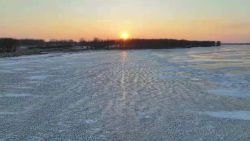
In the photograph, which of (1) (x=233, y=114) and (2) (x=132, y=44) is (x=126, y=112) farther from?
(2) (x=132, y=44)

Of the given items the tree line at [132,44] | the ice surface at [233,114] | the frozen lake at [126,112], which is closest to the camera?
the frozen lake at [126,112]

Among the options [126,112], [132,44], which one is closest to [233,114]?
[126,112]

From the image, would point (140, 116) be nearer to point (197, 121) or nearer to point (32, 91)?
point (197, 121)

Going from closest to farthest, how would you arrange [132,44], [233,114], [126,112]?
[233,114] < [126,112] < [132,44]

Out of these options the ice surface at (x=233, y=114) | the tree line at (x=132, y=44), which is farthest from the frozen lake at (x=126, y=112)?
the tree line at (x=132, y=44)

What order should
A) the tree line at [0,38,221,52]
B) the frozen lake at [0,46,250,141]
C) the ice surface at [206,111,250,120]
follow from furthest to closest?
the tree line at [0,38,221,52], the ice surface at [206,111,250,120], the frozen lake at [0,46,250,141]

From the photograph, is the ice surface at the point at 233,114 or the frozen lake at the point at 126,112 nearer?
the frozen lake at the point at 126,112

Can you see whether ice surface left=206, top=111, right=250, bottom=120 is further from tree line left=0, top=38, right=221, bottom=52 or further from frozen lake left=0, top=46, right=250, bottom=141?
tree line left=0, top=38, right=221, bottom=52

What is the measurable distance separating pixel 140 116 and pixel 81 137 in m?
2.11

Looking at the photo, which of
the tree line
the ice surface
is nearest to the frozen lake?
the ice surface

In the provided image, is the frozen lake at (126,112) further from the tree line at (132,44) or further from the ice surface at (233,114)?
the tree line at (132,44)

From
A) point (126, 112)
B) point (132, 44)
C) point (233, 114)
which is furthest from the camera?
point (132, 44)

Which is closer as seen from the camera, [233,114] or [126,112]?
[233,114]

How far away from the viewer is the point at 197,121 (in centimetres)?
866
